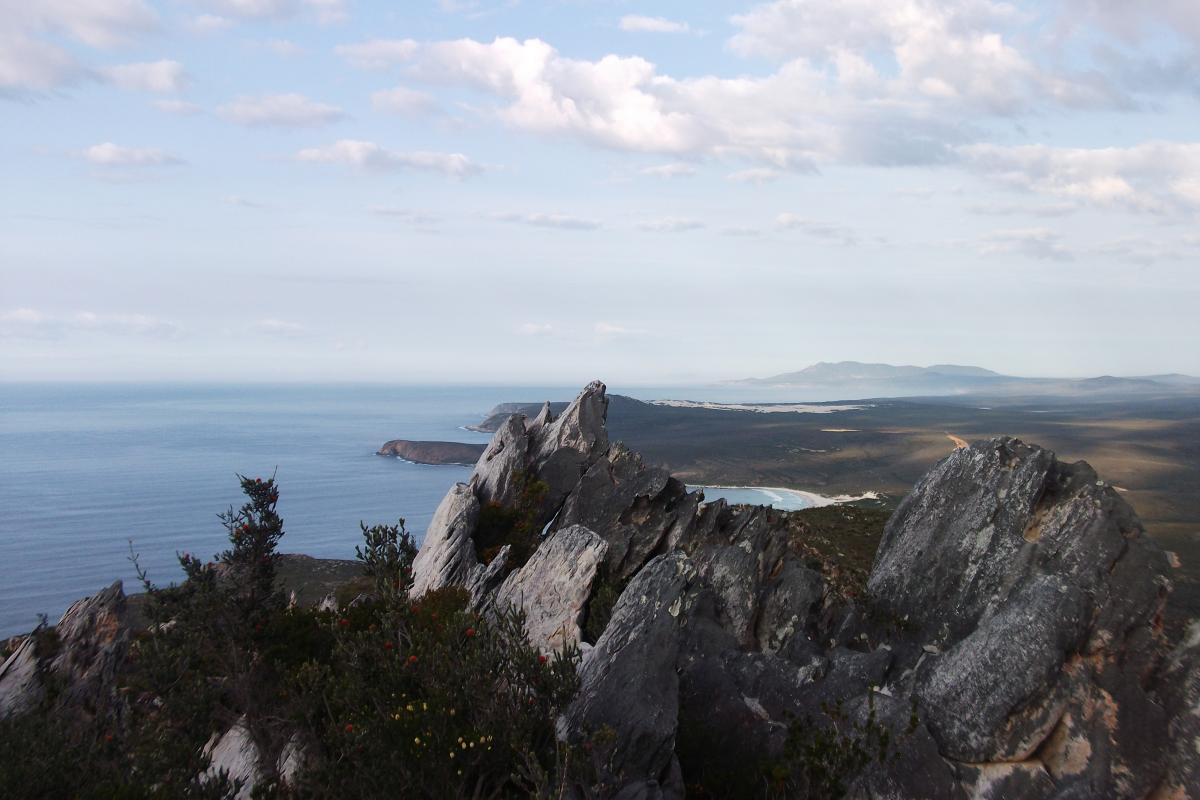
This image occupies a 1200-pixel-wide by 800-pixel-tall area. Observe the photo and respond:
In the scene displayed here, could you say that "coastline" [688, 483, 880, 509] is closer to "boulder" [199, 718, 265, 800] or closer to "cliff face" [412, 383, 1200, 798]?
"cliff face" [412, 383, 1200, 798]

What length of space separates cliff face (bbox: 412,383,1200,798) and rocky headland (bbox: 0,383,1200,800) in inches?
1.9

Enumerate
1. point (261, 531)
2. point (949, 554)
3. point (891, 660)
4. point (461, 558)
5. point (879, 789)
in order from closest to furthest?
point (879, 789)
point (891, 660)
point (949, 554)
point (261, 531)
point (461, 558)

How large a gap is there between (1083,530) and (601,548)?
610 inches

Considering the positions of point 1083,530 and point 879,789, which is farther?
point 1083,530

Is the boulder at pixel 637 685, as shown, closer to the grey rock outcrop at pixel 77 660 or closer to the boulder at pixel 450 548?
the boulder at pixel 450 548

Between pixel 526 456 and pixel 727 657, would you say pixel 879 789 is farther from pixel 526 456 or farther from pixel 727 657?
pixel 526 456

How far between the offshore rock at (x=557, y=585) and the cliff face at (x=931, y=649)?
8 centimetres

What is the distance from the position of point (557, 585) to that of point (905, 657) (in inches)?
480

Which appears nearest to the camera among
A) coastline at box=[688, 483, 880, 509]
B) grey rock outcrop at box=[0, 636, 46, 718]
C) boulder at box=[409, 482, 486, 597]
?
grey rock outcrop at box=[0, 636, 46, 718]

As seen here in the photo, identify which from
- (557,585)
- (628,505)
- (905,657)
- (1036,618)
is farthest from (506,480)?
(1036,618)

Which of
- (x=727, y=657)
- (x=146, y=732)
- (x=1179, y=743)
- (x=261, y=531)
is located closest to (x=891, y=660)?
(x=727, y=657)

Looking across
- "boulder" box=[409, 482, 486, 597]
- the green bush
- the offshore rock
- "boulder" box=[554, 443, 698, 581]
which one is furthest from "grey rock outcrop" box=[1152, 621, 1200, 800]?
"boulder" box=[409, 482, 486, 597]

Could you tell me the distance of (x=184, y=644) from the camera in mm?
24641

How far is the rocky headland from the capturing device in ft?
56.0
